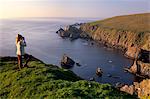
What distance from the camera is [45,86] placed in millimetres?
14875

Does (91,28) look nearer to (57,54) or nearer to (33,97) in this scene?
(57,54)

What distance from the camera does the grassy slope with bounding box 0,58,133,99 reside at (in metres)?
13.6

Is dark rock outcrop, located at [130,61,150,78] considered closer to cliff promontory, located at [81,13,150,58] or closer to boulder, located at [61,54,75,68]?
boulder, located at [61,54,75,68]

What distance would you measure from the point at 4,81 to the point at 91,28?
16539 cm

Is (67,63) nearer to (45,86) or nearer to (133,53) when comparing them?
(133,53)

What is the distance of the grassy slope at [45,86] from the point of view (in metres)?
13.6

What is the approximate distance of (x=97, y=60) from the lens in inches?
3565

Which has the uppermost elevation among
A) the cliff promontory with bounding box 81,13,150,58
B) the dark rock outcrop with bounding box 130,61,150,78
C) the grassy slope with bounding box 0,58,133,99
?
the grassy slope with bounding box 0,58,133,99

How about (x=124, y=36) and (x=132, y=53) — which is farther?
(x=124, y=36)

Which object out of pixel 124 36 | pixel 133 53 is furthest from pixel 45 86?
pixel 124 36

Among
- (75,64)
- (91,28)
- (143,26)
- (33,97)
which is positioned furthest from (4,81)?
(91,28)

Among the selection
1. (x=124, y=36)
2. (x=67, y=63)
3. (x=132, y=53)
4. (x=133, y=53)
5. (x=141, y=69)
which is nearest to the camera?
(x=141, y=69)

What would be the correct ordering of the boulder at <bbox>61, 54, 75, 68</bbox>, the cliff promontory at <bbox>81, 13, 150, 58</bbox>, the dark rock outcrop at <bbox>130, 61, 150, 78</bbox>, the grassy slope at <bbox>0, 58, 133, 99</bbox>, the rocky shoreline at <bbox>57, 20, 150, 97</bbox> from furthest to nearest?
the cliff promontory at <bbox>81, 13, 150, 58</bbox>
the boulder at <bbox>61, 54, 75, 68</bbox>
the dark rock outcrop at <bbox>130, 61, 150, 78</bbox>
the rocky shoreline at <bbox>57, 20, 150, 97</bbox>
the grassy slope at <bbox>0, 58, 133, 99</bbox>

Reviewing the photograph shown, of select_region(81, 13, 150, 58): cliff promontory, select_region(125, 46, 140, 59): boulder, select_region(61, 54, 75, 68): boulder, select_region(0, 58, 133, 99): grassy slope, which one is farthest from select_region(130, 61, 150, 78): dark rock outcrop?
select_region(0, 58, 133, 99): grassy slope
